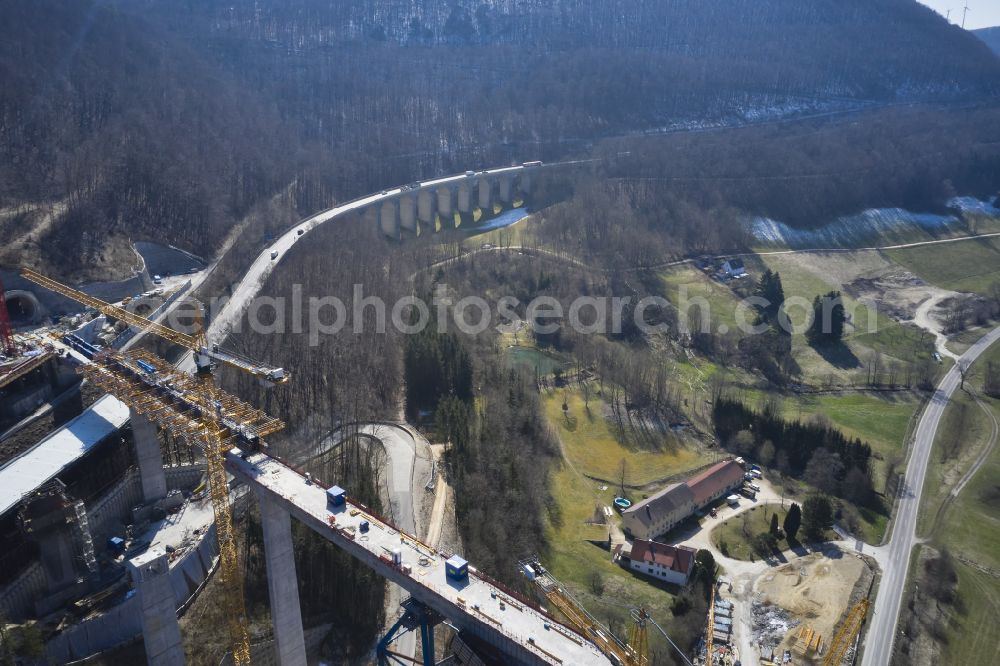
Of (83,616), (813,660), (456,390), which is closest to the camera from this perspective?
(83,616)

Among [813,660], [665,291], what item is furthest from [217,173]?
[813,660]

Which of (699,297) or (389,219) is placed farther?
(389,219)

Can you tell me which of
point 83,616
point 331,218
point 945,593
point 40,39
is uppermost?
point 40,39

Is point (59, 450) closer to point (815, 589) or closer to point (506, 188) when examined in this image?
point (815, 589)

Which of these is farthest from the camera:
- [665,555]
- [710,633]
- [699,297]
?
[699,297]

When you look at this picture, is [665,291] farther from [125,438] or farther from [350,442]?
[125,438]

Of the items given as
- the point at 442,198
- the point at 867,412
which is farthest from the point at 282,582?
the point at 442,198
